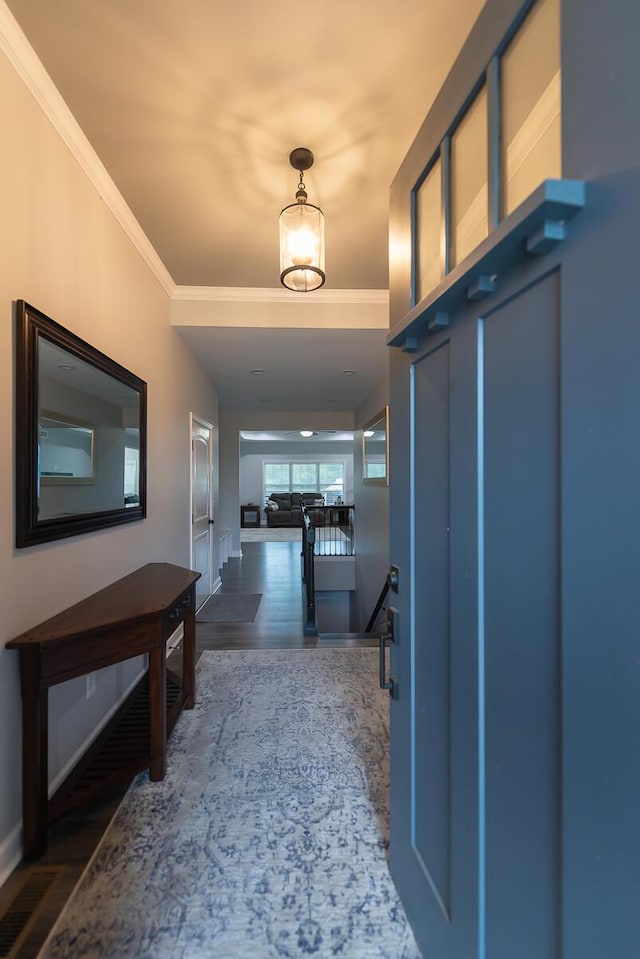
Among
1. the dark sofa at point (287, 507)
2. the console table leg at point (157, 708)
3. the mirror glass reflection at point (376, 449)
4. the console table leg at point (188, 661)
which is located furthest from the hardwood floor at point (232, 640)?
the dark sofa at point (287, 507)

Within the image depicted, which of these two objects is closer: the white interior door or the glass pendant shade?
the glass pendant shade

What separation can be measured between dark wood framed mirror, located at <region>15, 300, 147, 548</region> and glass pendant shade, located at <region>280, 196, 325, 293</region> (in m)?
1.10

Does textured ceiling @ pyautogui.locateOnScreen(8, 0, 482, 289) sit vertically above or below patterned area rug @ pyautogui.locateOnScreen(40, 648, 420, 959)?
above

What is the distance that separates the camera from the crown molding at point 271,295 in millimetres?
3201

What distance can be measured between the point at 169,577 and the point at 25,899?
1.34 m

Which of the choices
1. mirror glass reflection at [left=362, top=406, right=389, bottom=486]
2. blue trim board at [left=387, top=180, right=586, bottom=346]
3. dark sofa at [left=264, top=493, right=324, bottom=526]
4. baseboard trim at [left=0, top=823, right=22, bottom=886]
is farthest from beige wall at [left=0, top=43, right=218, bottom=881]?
dark sofa at [left=264, top=493, right=324, bottom=526]

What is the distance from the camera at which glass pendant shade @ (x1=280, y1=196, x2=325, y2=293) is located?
192 centimetres

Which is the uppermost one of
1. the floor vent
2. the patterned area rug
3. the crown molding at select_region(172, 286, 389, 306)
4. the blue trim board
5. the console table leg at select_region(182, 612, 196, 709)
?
the crown molding at select_region(172, 286, 389, 306)

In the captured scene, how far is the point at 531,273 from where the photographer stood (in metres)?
0.67

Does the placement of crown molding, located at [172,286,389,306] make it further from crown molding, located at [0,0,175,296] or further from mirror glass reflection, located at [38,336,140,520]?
mirror glass reflection, located at [38,336,140,520]

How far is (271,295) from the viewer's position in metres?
3.24

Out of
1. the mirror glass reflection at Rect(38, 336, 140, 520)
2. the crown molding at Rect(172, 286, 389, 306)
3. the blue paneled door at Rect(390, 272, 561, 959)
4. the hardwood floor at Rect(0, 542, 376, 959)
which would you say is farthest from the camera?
the crown molding at Rect(172, 286, 389, 306)

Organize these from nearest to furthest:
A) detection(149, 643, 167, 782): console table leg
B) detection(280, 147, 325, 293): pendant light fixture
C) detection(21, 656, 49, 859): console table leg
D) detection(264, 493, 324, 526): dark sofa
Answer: detection(21, 656, 49, 859): console table leg < detection(149, 643, 167, 782): console table leg < detection(280, 147, 325, 293): pendant light fixture < detection(264, 493, 324, 526): dark sofa

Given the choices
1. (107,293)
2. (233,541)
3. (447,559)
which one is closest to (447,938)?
(447,559)
